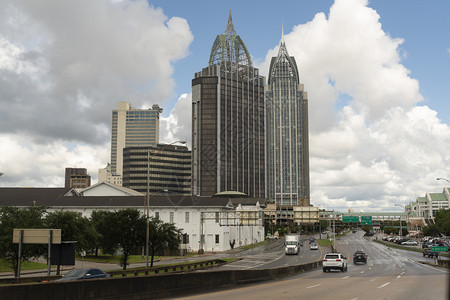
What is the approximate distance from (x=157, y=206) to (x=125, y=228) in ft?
135

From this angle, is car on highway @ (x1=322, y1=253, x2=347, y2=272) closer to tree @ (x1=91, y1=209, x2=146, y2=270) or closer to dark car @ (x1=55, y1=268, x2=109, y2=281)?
tree @ (x1=91, y1=209, x2=146, y2=270)

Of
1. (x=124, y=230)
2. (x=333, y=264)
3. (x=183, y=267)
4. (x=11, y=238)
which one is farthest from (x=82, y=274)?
(x=124, y=230)

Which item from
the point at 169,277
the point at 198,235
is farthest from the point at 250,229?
the point at 169,277

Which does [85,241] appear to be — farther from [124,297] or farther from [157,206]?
[157,206]

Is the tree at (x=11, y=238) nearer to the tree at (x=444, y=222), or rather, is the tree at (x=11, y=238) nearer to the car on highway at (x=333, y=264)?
the car on highway at (x=333, y=264)

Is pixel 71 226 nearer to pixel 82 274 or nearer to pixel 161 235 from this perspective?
pixel 161 235

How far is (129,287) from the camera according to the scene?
19438mm

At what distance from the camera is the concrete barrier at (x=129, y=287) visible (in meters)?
15.5

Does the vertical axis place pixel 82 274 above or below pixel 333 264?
above

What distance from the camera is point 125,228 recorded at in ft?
180

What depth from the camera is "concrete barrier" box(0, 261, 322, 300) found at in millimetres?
15477

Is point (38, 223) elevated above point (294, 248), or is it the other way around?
point (38, 223)

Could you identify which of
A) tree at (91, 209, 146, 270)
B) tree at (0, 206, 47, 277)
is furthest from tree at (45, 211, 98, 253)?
tree at (91, 209, 146, 270)

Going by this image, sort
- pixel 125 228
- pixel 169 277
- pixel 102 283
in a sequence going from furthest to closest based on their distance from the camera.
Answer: pixel 125 228, pixel 169 277, pixel 102 283
